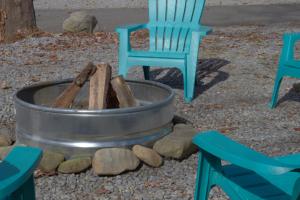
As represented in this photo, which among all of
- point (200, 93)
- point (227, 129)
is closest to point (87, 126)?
point (227, 129)

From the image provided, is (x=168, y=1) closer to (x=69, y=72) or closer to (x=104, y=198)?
(x=69, y=72)

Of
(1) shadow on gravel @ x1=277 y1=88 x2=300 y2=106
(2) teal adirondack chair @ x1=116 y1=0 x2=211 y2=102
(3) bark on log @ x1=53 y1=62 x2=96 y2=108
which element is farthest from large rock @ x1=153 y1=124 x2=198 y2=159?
(1) shadow on gravel @ x1=277 y1=88 x2=300 y2=106

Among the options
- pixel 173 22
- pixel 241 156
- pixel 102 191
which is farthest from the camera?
pixel 173 22

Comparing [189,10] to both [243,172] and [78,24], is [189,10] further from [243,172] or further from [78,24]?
[243,172]

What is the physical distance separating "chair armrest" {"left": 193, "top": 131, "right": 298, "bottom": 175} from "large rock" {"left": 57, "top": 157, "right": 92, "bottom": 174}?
1738 millimetres

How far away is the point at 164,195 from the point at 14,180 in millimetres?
1981

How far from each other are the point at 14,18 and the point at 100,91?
5089mm

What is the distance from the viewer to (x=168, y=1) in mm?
6832

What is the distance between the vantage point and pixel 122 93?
4641 millimetres

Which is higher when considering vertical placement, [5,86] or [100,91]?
[100,91]

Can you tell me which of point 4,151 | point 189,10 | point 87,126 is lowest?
point 4,151

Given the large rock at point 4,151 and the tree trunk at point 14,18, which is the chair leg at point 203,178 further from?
the tree trunk at point 14,18

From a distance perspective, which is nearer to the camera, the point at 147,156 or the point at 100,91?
the point at 147,156

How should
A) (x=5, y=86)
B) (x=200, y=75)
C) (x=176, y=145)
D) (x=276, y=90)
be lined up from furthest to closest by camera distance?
(x=200, y=75)
(x=5, y=86)
(x=276, y=90)
(x=176, y=145)
